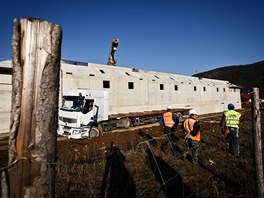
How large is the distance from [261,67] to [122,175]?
256 ft

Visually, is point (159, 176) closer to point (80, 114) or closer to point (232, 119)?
point (232, 119)

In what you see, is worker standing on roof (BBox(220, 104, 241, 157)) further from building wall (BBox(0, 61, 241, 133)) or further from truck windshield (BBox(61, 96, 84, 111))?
building wall (BBox(0, 61, 241, 133))

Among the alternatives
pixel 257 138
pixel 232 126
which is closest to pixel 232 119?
pixel 232 126

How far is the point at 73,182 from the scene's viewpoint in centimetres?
425

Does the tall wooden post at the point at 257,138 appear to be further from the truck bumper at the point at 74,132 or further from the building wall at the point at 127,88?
the building wall at the point at 127,88

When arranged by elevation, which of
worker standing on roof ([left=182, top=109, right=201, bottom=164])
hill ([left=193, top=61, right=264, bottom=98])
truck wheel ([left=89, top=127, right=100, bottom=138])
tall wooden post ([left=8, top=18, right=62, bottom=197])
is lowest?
truck wheel ([left=89, top=127, right=100, bottom=138])

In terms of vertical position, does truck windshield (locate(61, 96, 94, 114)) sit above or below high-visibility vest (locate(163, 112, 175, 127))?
above

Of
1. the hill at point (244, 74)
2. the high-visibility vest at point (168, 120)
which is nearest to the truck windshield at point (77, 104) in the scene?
the high-visibility vest at point (168, 120)

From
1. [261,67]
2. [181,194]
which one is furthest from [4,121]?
[261,67]

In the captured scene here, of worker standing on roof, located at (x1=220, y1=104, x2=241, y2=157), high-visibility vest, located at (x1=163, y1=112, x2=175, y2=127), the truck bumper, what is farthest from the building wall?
worker standing on roof, located at (x1=220, y1=104, x2=241, y2=157)

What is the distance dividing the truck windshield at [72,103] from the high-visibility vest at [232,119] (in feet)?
24.2

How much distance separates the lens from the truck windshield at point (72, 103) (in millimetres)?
9780

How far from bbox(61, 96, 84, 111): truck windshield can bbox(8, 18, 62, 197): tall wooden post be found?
877 centimetres

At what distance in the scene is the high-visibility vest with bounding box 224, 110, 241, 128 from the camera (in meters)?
6.05
